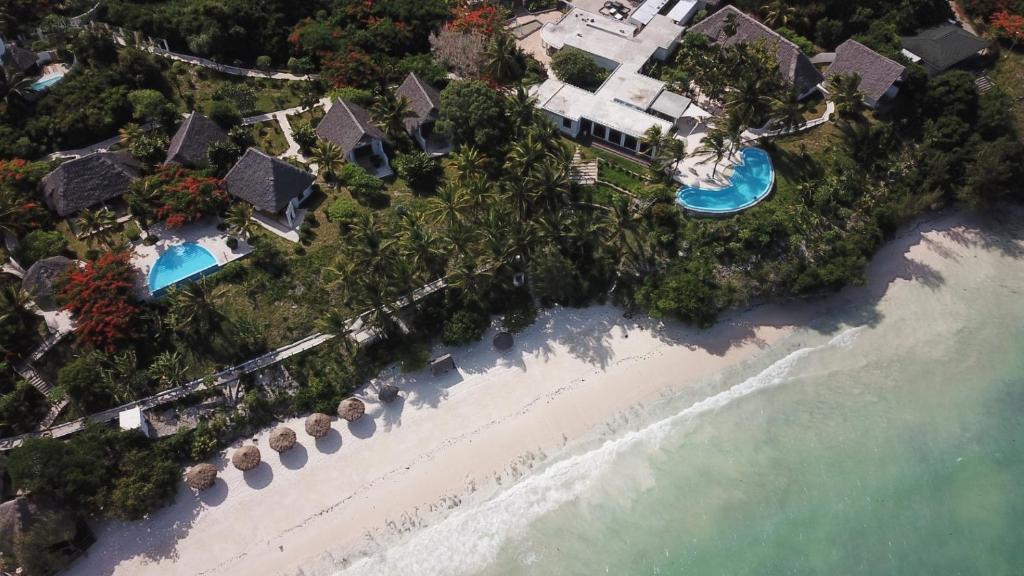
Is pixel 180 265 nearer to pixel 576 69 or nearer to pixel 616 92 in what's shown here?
pixel 576 69

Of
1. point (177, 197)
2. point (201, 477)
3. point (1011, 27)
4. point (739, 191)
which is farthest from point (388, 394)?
point (1011, 27)

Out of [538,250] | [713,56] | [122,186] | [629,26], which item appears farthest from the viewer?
[629,26]

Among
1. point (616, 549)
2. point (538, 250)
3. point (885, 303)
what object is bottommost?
point (616, 549)

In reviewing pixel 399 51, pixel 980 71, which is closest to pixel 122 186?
pixel 399 51

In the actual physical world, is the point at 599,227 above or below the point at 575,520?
above

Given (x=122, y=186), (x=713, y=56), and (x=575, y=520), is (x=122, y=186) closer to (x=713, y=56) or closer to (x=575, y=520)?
(x=575, y=520)

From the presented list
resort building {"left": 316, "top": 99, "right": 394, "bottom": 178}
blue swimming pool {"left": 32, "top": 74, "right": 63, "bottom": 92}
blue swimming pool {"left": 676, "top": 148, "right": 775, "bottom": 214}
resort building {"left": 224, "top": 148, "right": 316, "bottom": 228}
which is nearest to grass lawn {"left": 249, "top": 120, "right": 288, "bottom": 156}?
resort building {"left": 316, "top": 99, "right": 394, "bottom": 178}
